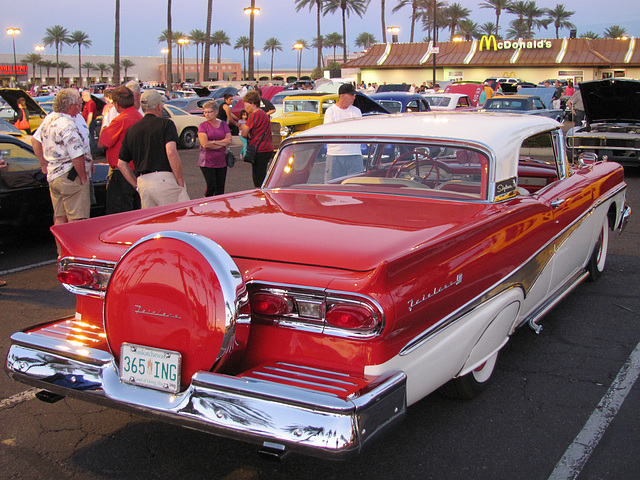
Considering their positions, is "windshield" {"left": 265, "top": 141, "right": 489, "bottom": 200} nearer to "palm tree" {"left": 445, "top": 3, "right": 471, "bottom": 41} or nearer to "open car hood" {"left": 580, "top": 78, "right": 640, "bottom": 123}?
"open car hood" {"left": 580, "top": 78, "right": 640, "bottom": 123}

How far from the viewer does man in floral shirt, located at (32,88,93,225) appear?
600 centimetres

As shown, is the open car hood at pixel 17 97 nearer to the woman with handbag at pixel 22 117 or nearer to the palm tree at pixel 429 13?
the woman with handbag at pixel 22 117

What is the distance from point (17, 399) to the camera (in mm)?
3723

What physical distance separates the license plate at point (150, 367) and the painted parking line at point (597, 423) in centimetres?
172

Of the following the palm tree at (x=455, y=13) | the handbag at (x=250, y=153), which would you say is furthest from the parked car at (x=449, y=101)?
the palm tree at (x=455, y=13)

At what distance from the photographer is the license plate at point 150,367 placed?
8.51 ft

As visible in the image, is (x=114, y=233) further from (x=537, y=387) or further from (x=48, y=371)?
(x=537, y=387)

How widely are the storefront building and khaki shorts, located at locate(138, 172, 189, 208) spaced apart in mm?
45052

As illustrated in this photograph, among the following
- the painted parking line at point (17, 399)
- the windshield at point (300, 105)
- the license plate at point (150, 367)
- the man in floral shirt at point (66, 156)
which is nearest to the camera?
the license plate at point (150, 367)

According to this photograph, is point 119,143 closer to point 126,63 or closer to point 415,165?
point 415,165

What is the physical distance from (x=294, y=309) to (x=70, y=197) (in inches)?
169

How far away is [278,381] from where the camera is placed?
2.51 meters

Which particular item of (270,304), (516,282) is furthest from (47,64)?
(270,304)

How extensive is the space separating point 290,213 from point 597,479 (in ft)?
6.38
